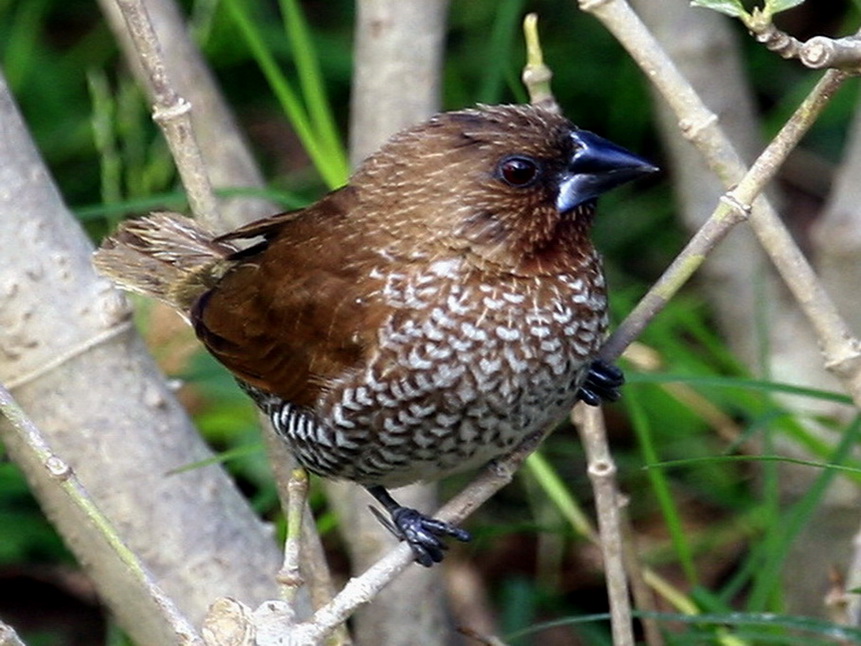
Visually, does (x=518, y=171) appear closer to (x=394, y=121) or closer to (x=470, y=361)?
(x=470, y=361)

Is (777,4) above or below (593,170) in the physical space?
above

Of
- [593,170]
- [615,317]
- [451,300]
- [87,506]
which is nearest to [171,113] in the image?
[451,300]

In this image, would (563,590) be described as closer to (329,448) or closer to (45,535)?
(45,535)

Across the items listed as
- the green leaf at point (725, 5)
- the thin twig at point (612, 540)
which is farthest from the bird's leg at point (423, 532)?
the green leaf at point (725, 5)

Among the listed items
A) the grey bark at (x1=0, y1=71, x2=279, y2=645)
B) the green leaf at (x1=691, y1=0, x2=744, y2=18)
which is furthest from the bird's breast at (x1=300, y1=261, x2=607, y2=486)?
the green leaf at (x1=691, y1=0, x2=744, y2=18)

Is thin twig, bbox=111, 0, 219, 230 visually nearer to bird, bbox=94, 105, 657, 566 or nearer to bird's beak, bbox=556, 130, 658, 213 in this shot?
bird, bbox=94, 105, 657, 566

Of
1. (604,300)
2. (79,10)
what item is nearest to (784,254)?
(604,300)
